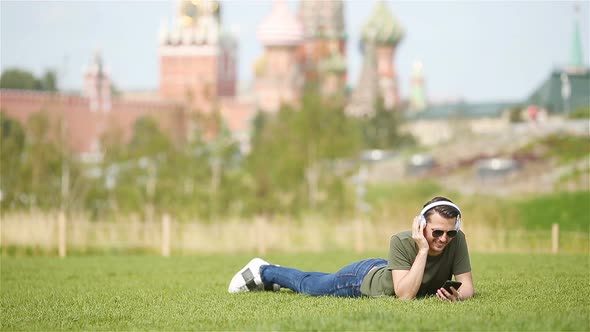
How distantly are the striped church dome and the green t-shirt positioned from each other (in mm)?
113570

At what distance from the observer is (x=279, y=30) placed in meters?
121

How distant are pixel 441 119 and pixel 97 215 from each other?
9500 cm

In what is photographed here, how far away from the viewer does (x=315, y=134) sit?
2884cm

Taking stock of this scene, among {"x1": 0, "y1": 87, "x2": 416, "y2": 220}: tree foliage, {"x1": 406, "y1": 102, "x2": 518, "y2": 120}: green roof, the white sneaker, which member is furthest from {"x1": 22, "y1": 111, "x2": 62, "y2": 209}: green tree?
{"x1": 406, "y1": 102, "x2": 518, "y2": 120}: green roof

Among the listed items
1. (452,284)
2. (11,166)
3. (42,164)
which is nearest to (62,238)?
(42,164)

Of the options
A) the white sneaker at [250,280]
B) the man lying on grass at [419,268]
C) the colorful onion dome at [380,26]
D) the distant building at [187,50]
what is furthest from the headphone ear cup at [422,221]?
the colorful onion dome at [380,26]

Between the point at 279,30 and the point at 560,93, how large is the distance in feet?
224

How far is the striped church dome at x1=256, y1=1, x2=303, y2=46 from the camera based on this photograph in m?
120

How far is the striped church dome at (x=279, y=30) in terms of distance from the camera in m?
120

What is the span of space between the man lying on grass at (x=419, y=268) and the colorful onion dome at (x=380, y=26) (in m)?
127

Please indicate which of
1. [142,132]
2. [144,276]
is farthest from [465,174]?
[144,276]

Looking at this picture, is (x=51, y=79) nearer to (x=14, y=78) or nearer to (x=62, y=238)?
(x=62, y=238)

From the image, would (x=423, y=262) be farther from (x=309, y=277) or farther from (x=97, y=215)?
(x=97, y=215)

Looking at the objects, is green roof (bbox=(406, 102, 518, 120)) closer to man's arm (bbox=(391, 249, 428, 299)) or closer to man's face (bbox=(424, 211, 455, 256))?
man's arm (bbox=(391, 249, 428, 299))
